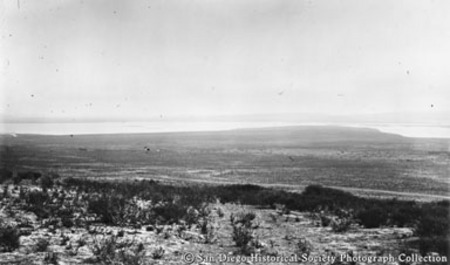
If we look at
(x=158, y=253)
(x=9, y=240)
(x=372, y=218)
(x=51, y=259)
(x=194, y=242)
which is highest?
(x=9, y=240)

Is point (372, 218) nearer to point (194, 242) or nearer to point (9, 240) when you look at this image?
point (194, 242)

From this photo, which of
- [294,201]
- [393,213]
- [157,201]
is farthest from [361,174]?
[157,201]

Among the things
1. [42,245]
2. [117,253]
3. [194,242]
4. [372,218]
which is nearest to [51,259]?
[42,245]

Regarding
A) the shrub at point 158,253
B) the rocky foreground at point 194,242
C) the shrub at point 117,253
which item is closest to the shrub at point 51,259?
the rocky foreground at point 194,242

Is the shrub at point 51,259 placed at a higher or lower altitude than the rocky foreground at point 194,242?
higher

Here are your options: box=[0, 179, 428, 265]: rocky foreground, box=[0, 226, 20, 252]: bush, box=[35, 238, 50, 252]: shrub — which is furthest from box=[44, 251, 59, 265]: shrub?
box=[0, 226, 20, 252]: bush

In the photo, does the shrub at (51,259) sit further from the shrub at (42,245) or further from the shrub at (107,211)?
the shrub at (107,211)

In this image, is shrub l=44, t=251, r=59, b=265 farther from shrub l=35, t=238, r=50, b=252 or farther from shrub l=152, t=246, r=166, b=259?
shrub l=152, t=246, r=166, b=259

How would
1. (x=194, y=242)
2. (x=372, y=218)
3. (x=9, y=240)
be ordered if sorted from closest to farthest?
(x=9, y=240)
(x=194, y=242)
(x=372, y=218)

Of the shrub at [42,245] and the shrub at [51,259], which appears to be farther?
the shrub at [42,245]

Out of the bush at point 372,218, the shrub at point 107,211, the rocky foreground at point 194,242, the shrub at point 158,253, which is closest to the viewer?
the rocky foreground at point 194,242

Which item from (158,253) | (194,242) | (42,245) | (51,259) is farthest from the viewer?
(194,242)
